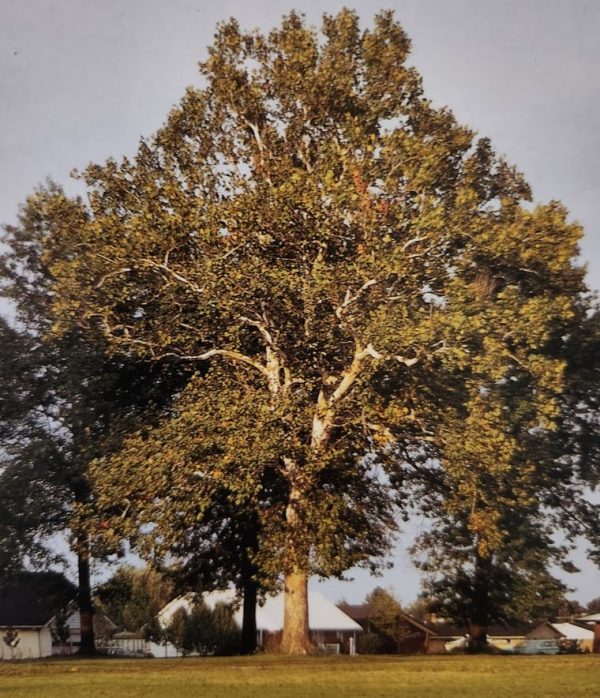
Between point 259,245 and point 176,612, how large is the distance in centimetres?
5002

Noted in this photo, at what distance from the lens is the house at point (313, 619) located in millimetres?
73062

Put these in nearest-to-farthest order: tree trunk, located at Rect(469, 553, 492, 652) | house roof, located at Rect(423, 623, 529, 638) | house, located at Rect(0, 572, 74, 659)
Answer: tree trunk, located at Rect(469, 553, 492, 652), house, located at Rect(0, 572, 74, 659), house roof, located at Rect(423, 623, 529, 638)

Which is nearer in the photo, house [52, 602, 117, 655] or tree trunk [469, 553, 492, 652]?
tree trunk [469, 553, 492, 652]

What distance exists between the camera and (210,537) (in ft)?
129

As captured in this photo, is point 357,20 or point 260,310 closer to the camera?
point 260,310

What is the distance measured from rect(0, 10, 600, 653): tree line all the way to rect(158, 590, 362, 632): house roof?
29.0 m

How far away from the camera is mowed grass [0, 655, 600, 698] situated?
55.9 ft

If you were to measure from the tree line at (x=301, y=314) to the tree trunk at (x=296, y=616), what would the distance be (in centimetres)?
8

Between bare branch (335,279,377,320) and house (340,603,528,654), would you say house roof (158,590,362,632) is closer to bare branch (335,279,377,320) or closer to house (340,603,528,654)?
house (340,603,528,654)

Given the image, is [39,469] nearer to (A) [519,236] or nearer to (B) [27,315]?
(B) [27,315]

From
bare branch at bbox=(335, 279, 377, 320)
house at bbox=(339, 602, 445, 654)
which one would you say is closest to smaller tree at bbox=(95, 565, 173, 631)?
house at bbox=(339, 602, 445, 654)

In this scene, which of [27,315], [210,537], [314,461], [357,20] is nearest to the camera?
[314,461]

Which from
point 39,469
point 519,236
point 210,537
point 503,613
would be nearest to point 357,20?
point 519,236

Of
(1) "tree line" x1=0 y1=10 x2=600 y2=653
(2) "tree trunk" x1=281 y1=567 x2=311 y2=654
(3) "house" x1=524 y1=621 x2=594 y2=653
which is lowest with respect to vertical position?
(3) "house" x1=524 y1=621 x2=594 y2=653
